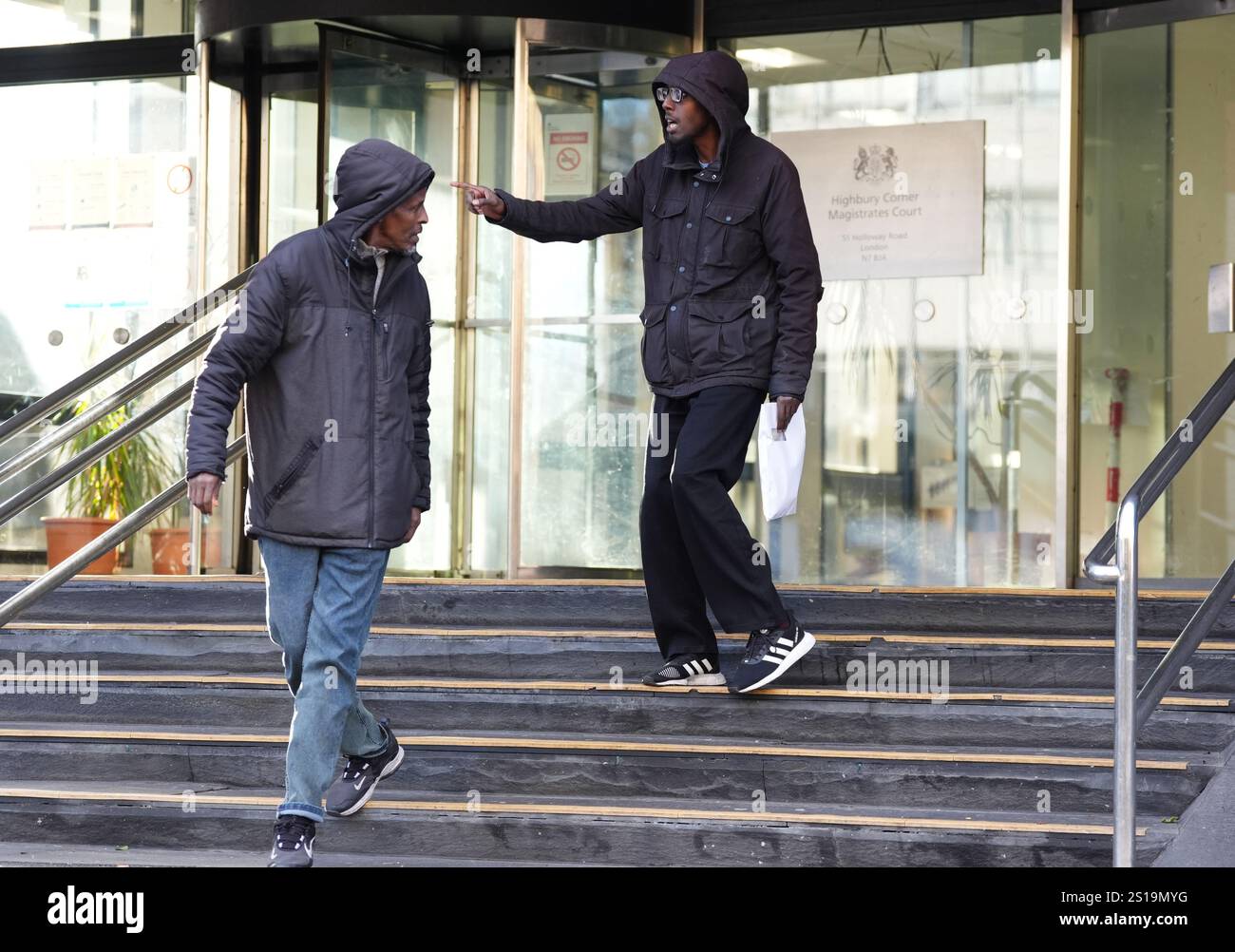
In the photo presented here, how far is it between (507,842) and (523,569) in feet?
11.6

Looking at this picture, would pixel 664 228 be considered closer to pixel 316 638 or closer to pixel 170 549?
pixel 316 638

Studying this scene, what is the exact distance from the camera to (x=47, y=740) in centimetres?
518

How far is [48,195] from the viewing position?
9266 mm

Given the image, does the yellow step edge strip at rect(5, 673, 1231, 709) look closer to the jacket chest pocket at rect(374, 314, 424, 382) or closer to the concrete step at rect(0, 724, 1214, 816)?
the concrete step at rect(0, 724, 1214, 816)

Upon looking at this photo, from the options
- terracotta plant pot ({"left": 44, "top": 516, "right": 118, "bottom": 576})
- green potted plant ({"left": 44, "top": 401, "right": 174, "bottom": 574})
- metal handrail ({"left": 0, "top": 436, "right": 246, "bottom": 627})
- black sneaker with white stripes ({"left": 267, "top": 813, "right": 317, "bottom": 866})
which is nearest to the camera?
black sneaker with white stripes ({"left": 267, "top": 813, "right": 317, "bottom": 866})

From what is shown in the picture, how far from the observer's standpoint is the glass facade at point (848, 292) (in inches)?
317

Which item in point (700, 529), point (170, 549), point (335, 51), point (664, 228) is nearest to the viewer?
point (700, 529)

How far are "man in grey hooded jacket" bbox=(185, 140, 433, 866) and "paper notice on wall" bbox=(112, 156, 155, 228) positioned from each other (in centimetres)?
507

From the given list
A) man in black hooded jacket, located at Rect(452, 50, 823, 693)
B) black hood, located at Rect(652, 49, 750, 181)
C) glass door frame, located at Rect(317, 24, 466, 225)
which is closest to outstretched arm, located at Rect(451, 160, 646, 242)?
man in black hooded jacket, located at Rect(452, 50, 823, 693)

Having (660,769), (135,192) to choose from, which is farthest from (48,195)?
(660,769)

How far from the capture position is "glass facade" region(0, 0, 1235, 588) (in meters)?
8.05

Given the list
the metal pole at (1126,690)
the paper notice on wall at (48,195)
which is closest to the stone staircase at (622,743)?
the metal pole at (1126,690)

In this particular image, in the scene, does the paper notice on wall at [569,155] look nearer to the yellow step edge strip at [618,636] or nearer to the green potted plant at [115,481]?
the green potted plant at [115,481]

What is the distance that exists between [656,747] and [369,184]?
5.62 ft
